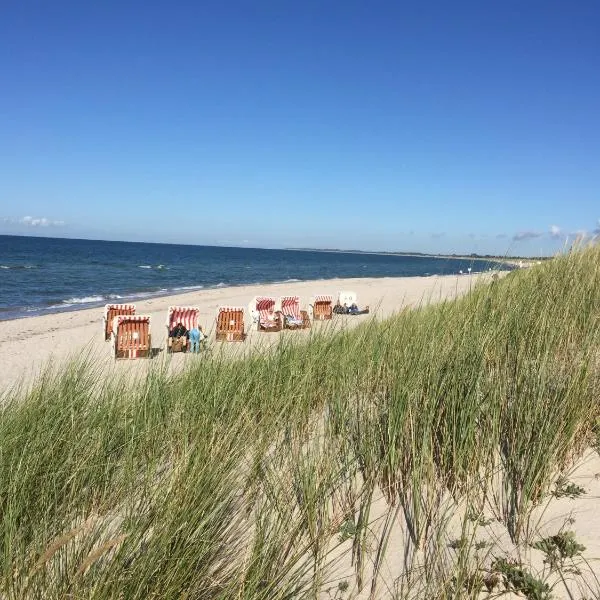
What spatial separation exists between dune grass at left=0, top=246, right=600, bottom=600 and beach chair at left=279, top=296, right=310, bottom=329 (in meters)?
8.88

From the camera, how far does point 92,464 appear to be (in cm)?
225

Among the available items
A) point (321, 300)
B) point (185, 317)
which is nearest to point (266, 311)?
point (321, 300)

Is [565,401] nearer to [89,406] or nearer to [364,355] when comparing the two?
[364,355]

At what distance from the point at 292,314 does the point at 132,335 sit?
4529 mm

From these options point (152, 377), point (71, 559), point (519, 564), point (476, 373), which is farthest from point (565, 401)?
point (152, 377)

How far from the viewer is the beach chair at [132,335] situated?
31.4 ft

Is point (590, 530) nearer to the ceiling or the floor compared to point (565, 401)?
nearer to the floor

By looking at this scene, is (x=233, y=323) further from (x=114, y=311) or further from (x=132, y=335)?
(x=114, y=311)

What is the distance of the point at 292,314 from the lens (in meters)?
12.9

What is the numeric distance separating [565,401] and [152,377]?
2445mm

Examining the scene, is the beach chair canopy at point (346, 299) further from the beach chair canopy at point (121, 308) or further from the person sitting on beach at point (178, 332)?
the beach chair canopy at point (121, 308)

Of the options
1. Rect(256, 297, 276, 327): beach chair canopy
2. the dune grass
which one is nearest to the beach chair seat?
Rect(256, 297, 276, 327): beach chair canopy

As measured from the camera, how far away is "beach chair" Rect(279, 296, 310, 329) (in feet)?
40.0

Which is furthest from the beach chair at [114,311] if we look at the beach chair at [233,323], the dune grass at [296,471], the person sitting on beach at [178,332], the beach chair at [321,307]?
the dune grass at [296,471]
